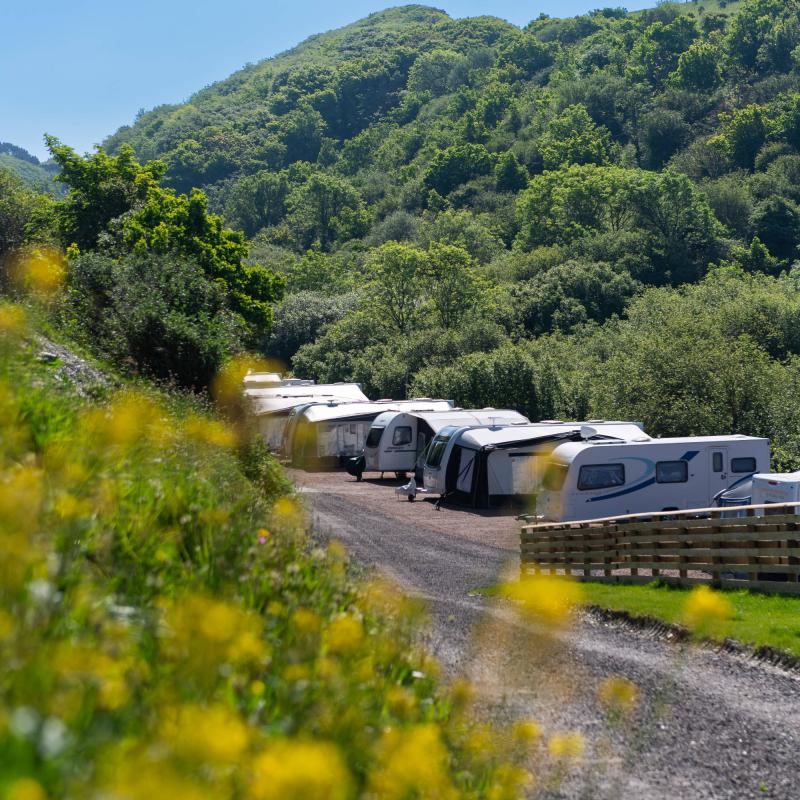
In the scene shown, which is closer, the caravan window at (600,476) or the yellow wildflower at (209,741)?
the yellow wildflower at (209,741)

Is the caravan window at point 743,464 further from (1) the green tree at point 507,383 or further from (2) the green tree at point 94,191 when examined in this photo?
(2) the green tree at point 94,191

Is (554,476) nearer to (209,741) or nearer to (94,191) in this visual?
(209,741)

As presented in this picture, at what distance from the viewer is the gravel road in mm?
6348

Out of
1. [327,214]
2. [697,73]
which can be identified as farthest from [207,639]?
[697,73]

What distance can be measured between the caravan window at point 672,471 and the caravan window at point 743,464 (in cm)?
123

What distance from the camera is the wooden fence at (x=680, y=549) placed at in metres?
13.5

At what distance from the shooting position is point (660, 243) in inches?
3290

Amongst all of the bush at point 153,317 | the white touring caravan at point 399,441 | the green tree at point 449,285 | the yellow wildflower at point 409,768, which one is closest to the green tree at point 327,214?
the green tree at point 449,285

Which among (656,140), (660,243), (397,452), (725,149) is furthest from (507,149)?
(397,452)

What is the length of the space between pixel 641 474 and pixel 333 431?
602 inches

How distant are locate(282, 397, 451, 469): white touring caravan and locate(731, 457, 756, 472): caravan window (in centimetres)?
1349

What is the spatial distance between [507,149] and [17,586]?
478ft

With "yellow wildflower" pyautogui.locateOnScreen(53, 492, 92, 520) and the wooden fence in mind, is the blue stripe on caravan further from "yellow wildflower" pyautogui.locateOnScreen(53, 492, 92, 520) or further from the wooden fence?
"yellow wildflower" pyautogui.locateOnScreen(53, 492, 92, 520)

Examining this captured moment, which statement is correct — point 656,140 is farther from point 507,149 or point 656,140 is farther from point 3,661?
point 3,661
